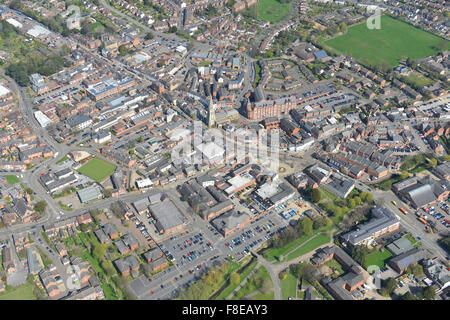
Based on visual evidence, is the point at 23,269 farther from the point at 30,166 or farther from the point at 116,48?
the point at 116,48

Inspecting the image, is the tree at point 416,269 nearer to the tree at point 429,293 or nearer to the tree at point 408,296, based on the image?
the tree at point 429,293

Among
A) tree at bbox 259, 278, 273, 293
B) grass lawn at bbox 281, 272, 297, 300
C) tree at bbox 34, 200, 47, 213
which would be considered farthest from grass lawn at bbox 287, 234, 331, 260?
tree at bbox 34, 200, 47, 213

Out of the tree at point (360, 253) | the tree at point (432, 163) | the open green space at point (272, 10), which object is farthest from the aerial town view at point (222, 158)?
the open green space at point (272, 10)

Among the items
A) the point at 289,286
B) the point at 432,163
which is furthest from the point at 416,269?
the point at 432,163

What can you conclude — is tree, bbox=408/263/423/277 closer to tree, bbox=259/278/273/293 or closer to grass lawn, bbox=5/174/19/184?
tree, bbox=259/278/273/293

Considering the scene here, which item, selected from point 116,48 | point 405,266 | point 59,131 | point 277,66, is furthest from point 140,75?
point 405,266
